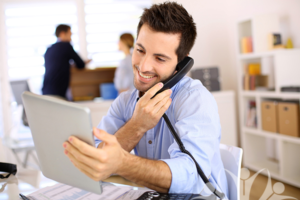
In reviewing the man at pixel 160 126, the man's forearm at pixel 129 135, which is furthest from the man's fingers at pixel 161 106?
the man's forearm at pixel 129 135

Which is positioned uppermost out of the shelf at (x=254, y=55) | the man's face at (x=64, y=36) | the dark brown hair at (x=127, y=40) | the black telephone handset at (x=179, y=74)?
the man's face at (x=64, y=36)

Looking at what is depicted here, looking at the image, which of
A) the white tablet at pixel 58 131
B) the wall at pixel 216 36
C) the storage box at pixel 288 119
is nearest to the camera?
the white tablet at pixel 58 131

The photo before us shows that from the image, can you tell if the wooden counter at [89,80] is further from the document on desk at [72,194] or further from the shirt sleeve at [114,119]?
the document on desk at [72,194]

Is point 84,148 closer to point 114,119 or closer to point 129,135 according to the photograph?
point 129,135

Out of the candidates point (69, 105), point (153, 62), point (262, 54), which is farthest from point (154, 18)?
point (262, 54)

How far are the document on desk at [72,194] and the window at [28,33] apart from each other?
343cm

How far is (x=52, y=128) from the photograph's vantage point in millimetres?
650

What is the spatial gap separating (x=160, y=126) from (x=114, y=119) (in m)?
0.30

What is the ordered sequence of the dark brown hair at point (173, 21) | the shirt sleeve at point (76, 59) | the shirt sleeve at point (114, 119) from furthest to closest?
the shirt sleeve at point (76, 59), the shirt sleeve at point (114, 119), the dark brown hair at point (173, 21)

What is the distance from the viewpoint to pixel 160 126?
44.3 inches

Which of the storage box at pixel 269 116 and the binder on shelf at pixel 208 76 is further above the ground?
the binder on shelf at pixel 208 76

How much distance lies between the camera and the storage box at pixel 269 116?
2717 millimetres

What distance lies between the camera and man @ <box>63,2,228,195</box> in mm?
633

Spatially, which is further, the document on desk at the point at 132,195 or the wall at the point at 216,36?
the wall at the point at 216,36
